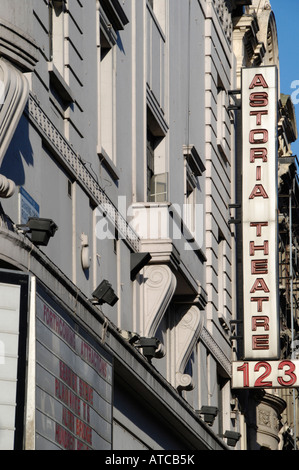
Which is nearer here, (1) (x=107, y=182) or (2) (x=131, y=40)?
(1) (x=107, y=182)

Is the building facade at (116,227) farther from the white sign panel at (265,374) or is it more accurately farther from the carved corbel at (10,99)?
the white sign panel at (265,374)

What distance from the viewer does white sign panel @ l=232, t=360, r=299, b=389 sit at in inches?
1294

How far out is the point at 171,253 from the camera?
23641 mm

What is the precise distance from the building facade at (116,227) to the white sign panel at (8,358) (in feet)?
0.05

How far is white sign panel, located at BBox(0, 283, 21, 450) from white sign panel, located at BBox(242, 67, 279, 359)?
18584mm

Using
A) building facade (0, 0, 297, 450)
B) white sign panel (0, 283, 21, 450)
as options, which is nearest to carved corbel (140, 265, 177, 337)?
building facade (0, 0, 297, 450)

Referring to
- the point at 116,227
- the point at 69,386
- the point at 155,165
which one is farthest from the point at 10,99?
the point at 155,165

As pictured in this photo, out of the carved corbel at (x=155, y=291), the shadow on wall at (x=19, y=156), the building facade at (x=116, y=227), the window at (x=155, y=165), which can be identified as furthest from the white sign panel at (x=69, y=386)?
the window at (x=155, y=165)

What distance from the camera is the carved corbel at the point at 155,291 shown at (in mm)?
23578

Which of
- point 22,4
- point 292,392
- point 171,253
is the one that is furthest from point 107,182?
point 292,392

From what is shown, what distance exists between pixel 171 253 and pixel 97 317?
5.45 metres

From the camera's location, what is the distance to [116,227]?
21844 mm

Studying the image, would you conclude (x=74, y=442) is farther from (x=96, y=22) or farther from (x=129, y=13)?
(x=129, y=13)

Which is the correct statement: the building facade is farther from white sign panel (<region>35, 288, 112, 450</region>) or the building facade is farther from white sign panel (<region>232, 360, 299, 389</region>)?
white sign panel (<region>232, 360, 299, 389</region>)
